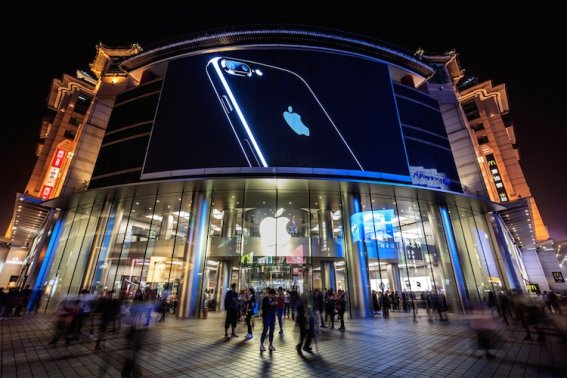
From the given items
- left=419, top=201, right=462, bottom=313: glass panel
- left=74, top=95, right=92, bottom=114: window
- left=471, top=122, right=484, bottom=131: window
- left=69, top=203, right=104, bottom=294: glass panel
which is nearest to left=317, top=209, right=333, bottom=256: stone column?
left=419, top=201, right=462, bottom=313: glass panel

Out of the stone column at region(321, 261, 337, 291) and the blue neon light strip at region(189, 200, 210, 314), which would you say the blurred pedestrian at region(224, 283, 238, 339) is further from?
the stone column at region(321, 261, 337, 291)

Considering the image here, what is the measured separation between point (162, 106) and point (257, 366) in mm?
24926

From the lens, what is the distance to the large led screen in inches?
824

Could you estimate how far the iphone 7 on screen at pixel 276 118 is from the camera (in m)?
20.9

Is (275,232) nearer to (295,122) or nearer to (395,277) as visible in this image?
(295,122)

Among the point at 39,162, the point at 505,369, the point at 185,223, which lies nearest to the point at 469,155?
the point at 505,369

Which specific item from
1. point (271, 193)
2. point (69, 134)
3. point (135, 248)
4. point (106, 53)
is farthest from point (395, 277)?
point (106, 53)

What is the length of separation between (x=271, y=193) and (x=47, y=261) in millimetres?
20977

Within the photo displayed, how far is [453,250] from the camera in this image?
72.7ft

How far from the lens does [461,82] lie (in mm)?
48531

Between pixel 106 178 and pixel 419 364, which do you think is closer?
pixel 419 364

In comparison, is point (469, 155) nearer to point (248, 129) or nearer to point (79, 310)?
point (248, 129)

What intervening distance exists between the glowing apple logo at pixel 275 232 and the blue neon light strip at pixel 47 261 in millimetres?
19293

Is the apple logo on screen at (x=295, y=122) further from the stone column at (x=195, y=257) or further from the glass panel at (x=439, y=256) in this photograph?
the glass panel at (x=439, y=256)
